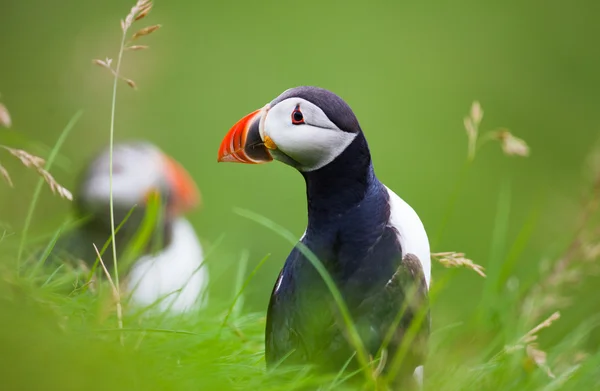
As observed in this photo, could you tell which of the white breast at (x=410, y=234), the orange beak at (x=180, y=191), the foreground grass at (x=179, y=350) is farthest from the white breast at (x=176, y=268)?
the white breast at (x=410, y=234)

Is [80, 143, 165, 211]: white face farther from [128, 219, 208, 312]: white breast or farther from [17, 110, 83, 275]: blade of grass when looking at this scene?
[17, 110, 83, 275]: blade of grass

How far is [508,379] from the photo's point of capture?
2.34m

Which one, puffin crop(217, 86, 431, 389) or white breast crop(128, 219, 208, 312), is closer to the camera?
puffin crop(217, 86, 431, 389)

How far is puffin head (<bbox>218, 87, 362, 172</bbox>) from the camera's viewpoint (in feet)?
6.89

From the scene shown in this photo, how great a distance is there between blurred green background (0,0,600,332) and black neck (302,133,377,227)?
3.88 metres

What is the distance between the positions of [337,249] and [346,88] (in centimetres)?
710

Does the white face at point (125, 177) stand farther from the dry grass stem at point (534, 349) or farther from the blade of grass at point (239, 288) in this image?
the dry grass stem at point (534, 349)

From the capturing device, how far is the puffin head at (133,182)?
14.1 ft

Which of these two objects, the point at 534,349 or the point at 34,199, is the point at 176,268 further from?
the point at 534,349

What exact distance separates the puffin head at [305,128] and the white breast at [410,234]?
27 cm

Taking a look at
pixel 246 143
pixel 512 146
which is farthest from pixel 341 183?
pixel 512 146

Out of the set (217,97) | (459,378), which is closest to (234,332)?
(459,378)

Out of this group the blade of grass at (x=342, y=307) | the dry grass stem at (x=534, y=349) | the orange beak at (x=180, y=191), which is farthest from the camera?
the orange beak at (x=180, y=191)

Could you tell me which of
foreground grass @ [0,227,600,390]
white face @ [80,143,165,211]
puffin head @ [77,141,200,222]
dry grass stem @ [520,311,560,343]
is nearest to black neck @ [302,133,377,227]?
foreground grass @ [0,227,600,390]
